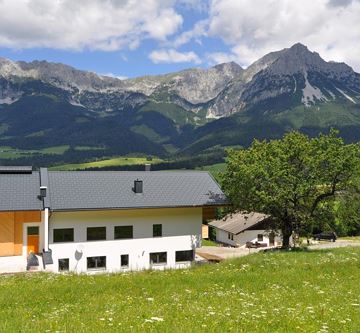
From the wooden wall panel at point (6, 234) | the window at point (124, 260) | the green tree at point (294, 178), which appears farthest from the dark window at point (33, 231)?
the green tree at point (294, 178)

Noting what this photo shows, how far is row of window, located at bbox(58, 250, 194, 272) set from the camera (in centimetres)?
4306

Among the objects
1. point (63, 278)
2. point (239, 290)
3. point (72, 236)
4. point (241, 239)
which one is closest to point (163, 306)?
point (239, 290)

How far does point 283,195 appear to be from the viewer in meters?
43.8

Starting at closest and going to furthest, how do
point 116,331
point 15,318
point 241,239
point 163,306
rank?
point 116,331 < point 15,318 < point 163,306 < point 241,239

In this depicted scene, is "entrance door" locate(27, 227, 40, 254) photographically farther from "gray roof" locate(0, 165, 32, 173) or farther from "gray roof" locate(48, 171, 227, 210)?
"gray roof" locate(0, 165, 32, 173)

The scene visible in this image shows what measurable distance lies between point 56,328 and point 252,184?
35.8 metres

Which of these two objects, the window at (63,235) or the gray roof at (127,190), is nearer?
the window at (63,235)

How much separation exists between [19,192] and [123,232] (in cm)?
1133

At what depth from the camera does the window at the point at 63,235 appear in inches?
1687

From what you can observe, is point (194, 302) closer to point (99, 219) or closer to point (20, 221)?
point (99, 219)

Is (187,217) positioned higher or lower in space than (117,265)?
higher

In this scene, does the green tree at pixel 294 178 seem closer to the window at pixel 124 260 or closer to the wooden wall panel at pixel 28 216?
the window at pixel 124 260

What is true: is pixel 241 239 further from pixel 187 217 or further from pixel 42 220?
pixel 42 220

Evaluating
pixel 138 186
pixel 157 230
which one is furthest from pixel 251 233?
pixel 138 186
